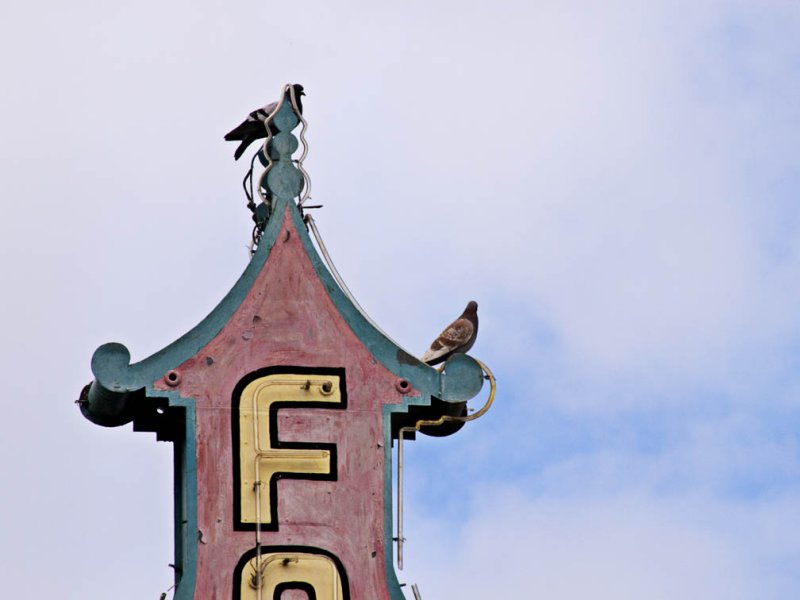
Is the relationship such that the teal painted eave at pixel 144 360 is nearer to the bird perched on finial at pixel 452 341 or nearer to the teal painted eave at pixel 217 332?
the teal painted eave at pixel 217 332

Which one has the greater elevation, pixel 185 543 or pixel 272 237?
pixel 272 237

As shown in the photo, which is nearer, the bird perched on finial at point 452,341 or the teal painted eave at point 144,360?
the teal painted eave at point 144,360

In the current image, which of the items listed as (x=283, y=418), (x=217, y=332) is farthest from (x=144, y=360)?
(x=283, y=418)

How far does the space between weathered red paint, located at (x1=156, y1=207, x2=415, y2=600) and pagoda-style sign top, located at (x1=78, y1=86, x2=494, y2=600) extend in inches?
0.5

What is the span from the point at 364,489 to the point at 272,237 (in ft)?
8.69

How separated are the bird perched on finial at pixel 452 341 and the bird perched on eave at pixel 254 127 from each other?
2.57 m

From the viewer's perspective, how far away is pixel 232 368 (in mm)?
30078

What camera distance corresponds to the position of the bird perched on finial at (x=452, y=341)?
103ft

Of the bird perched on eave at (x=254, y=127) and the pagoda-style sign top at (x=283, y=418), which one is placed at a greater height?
the bird perched on eave at (x=254, y=127)

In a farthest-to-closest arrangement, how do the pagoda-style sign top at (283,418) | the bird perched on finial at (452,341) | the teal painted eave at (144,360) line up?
the bird perched on finial at (452,341)
the teal painted eave at (144,360)
the pagoda-style sign top at (283,418)

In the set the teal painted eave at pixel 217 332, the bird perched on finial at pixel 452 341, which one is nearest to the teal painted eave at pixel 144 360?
the teal painted eave at pixel 217 332

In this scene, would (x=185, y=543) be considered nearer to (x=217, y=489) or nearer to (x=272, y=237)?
(x=217, y=489)

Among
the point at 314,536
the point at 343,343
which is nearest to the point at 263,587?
the point at 314,536

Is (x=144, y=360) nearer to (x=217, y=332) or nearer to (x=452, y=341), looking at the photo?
(x=217, y=332)
